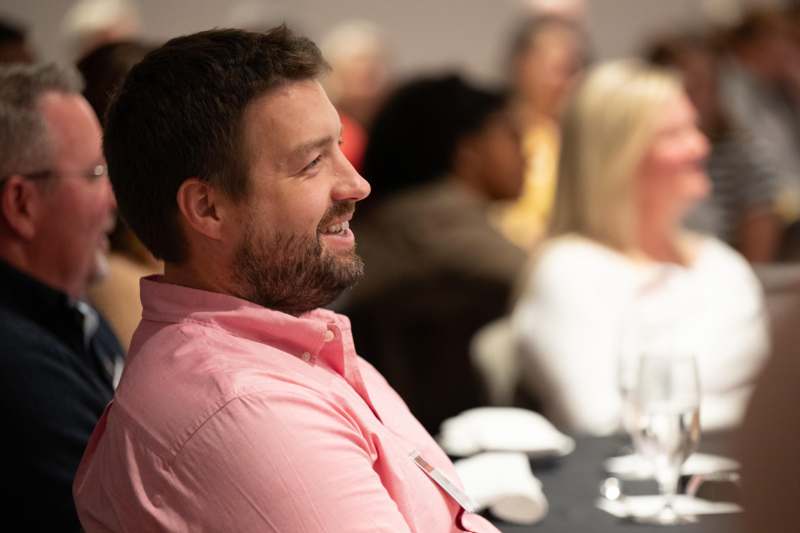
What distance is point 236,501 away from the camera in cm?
126

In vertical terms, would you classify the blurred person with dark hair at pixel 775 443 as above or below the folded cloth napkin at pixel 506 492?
above

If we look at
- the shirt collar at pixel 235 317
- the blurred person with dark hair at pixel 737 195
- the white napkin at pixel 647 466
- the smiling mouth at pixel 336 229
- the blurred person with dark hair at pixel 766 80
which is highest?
the blurred person with dark hair at pixel 766 80

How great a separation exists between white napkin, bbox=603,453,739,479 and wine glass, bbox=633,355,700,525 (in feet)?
0.61

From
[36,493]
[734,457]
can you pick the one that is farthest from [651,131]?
[734,457]

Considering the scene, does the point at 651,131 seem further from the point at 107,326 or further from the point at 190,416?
the point at 190,416

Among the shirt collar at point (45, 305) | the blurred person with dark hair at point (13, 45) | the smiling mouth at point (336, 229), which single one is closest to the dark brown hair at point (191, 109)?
the smiling mouth at point (336, 229)

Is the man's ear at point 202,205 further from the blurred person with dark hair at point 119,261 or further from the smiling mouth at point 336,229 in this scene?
the blurred person with dark hair at point 119,261

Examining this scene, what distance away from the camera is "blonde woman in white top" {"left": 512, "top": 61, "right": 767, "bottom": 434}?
299cm

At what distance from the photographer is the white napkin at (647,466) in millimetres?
1989

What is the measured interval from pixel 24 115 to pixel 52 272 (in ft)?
0.89

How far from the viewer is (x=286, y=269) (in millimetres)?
1458

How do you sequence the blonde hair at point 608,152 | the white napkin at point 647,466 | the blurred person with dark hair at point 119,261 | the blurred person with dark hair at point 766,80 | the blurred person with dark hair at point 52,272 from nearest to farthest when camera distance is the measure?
the blurred person with dark hair at point 52,272 → the white napkin at point 647,466 → the blurred person with dark hair at point 119,261 → the blonde hair at point 608,152 → the blurred person with dark hair at point 766,80

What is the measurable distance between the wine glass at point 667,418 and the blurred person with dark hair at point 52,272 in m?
0.82

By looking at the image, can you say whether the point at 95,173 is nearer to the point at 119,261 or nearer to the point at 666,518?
the point at 119,261
